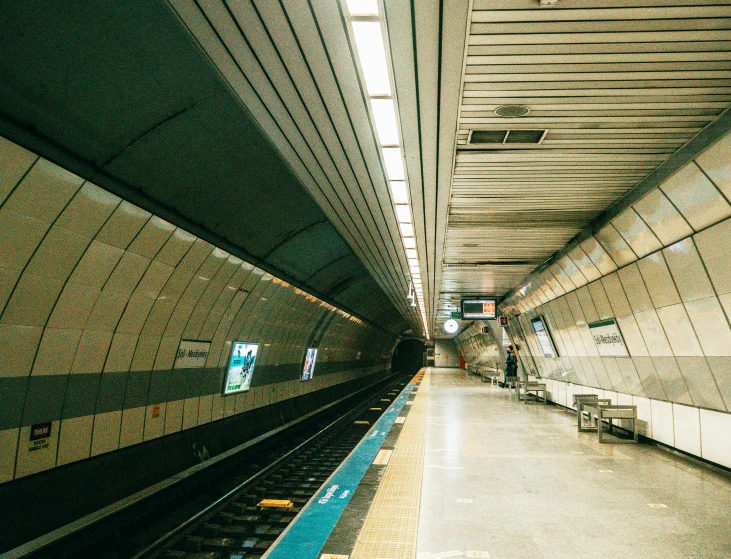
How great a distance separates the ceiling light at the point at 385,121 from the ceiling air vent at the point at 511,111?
977 mm

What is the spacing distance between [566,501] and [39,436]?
5.43 m

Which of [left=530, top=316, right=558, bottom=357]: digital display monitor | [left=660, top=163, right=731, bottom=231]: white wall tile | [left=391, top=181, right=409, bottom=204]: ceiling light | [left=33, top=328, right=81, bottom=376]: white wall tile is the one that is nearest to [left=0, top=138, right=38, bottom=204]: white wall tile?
[left=33, top=328, right=81, bottom=376]: white wall tile

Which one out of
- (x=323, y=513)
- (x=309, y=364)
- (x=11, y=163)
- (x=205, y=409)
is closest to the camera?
(x=11, y=163)

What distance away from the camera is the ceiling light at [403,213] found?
8107 mm

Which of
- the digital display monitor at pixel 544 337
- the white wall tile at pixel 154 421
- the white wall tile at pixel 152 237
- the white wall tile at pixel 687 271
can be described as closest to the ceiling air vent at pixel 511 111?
the white wall tile at pixel 687 271

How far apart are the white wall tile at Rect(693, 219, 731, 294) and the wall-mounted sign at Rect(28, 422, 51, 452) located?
7.52 m

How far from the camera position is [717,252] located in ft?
18.4

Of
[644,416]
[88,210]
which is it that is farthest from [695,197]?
[88,210]

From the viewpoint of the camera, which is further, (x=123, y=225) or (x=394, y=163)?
(x=394, y=163)

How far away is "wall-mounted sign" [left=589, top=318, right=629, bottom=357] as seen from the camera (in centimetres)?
910

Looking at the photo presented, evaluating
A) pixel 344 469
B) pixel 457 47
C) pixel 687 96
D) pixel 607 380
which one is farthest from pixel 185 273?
pixel 607 380

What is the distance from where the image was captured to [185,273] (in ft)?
23.7

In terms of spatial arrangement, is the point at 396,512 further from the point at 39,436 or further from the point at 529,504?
the point at 39,436

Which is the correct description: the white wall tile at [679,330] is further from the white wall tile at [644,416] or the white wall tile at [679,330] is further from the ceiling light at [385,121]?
the ceiling light at [385,121]
